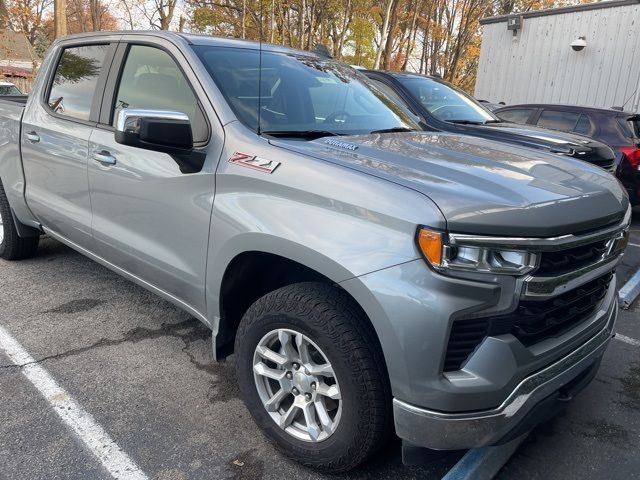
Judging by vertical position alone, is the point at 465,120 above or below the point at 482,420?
above

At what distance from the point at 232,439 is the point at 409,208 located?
147 cm

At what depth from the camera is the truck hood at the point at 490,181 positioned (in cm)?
183

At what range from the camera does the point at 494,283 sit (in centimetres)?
179

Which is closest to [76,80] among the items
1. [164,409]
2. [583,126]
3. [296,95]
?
[296,95]

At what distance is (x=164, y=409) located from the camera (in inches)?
109

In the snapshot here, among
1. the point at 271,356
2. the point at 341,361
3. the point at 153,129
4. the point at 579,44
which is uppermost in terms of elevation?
the point at 579,44

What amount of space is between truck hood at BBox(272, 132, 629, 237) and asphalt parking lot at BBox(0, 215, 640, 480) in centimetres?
117

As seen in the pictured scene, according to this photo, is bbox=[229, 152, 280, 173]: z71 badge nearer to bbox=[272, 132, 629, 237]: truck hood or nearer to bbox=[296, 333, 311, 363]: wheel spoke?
bbox=[272, 132, 629, 237]: truck hood

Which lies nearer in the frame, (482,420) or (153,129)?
(482,420)

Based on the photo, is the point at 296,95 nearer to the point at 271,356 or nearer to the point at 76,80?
the point at 271,356

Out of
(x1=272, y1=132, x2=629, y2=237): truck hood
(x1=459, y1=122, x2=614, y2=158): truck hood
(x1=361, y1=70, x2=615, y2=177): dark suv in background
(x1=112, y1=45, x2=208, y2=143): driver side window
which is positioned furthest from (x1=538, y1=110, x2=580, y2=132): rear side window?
(x1=112, y1=45, x2=208, y2=143): driver side window

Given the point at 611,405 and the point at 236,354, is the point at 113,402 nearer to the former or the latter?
the point at 236,354

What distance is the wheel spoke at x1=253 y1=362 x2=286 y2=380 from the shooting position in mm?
2369

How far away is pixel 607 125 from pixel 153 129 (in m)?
7.42
